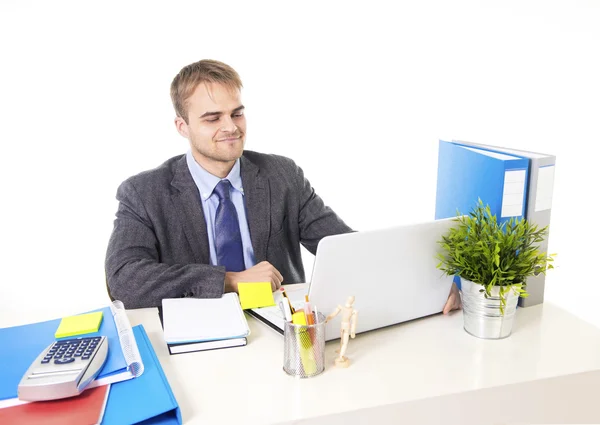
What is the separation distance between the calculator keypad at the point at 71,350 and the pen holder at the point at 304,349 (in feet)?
1.23

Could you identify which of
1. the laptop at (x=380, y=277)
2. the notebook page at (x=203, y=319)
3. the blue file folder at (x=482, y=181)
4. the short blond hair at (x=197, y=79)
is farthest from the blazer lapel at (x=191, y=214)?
the blue file folder at (x=482, y=181)

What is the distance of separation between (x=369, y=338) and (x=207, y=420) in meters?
0.47

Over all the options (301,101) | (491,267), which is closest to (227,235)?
(491,267)

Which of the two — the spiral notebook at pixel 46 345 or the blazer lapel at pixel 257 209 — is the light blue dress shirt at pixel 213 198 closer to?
the blazer lapel at pixel 257 209

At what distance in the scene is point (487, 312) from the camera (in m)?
1.31

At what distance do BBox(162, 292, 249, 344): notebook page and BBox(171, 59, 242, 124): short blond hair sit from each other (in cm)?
78

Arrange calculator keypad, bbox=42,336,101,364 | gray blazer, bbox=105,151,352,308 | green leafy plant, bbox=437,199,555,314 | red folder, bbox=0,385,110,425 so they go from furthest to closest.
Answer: gray blazer, bbox=105,151,352,308
green leafy plant, bbox=437,199,555,314
calculator keypad, bbox=42,336,101,364
red folder, bbox=0,385,110,425

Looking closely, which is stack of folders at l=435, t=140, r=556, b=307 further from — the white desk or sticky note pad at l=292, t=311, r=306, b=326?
sticky note pad at l=292, t=311, r=306, b=326

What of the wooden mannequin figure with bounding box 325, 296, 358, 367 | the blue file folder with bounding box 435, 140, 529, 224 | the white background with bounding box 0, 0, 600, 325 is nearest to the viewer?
the wooden mannequin figure with bounding box 325, 296, 358, 367

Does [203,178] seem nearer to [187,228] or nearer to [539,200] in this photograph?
[187,228]

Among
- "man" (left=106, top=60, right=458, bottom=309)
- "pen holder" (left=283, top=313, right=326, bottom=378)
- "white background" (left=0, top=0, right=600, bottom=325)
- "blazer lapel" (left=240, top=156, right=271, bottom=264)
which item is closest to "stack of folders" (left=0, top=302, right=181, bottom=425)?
"pen holder" (left=283, top=313, right=326, bottom=378)

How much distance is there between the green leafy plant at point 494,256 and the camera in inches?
50.4

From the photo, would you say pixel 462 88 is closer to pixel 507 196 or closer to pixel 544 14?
pixel 544 14

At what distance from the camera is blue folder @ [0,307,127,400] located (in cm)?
108
